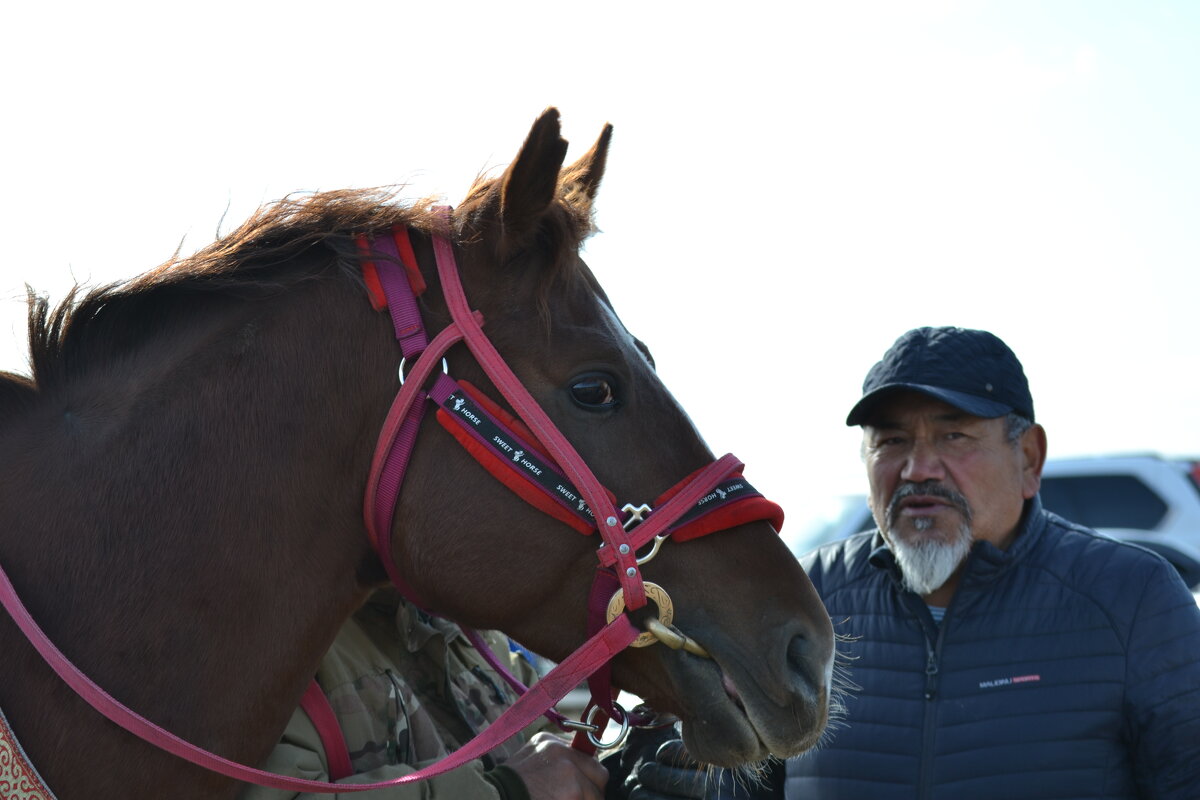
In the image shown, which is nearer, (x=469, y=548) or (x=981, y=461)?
(x=469, y=548)

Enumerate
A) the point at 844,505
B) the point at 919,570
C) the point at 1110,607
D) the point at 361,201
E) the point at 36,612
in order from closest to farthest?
the point at 36,612 < the point at 361,201 < the point at 1110,607 < the point at 919,570 < the point at 844,505

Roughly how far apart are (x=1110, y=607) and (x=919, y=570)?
523 mm

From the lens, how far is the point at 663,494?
2289 mm

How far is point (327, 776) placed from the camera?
7.49 ft

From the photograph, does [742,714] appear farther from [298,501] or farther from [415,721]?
[298,501]

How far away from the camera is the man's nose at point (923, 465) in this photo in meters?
3.36

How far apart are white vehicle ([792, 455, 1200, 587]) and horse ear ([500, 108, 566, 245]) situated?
935cm

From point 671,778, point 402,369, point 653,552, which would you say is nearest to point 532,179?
point 402,369

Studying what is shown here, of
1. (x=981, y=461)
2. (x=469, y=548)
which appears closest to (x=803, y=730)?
(x=469, y=548)

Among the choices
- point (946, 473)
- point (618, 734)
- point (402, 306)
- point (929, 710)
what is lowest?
point (929, 710)

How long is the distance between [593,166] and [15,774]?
184 centimetres

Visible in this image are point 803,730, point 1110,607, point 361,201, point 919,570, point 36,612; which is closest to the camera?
point 36,612

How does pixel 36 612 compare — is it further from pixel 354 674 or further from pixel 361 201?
pixel 361 201

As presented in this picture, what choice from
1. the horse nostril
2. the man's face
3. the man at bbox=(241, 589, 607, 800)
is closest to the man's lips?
the man's face
